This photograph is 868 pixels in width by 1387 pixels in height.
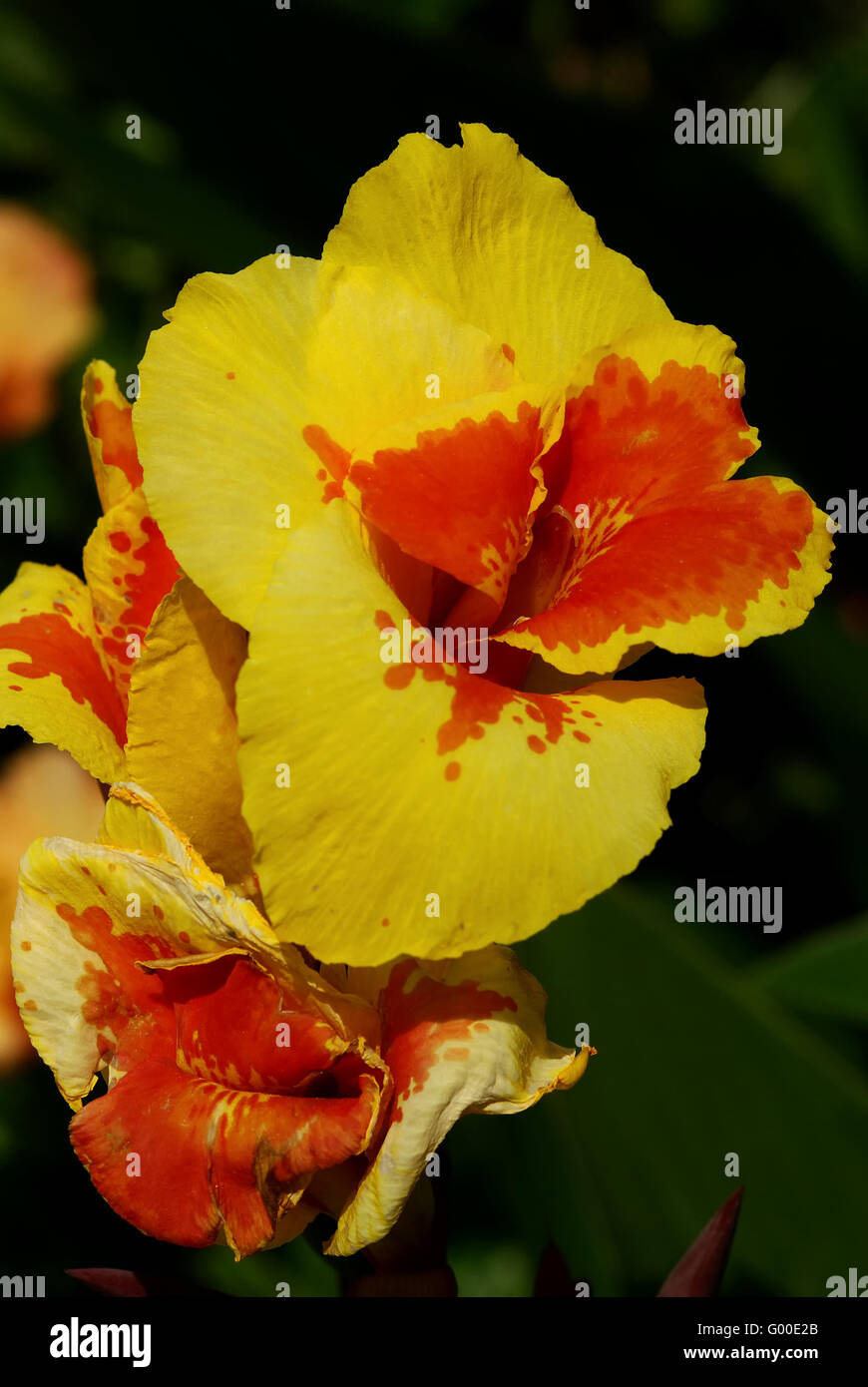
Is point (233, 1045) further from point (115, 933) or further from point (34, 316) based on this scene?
point (34, 316)

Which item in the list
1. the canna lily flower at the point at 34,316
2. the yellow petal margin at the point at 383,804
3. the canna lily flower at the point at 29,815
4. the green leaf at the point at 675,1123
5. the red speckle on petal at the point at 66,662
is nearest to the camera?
the yellow petal margin at the point at 383,804

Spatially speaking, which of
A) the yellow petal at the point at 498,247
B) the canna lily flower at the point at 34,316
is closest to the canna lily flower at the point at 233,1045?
the yellow petal at the point at 498,247

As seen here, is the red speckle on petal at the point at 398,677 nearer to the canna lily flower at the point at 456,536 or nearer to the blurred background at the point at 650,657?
the canna lily flower at the point at 456,536

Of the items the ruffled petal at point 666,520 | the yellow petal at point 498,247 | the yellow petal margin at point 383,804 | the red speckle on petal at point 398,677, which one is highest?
the yellow petal at point 498,247

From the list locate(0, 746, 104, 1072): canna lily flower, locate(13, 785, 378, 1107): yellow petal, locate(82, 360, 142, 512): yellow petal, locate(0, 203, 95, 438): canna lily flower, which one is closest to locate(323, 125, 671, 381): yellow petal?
locate(82, 360, 142, 512): yellow petal

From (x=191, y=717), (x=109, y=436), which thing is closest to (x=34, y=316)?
(x=109, y=436)
